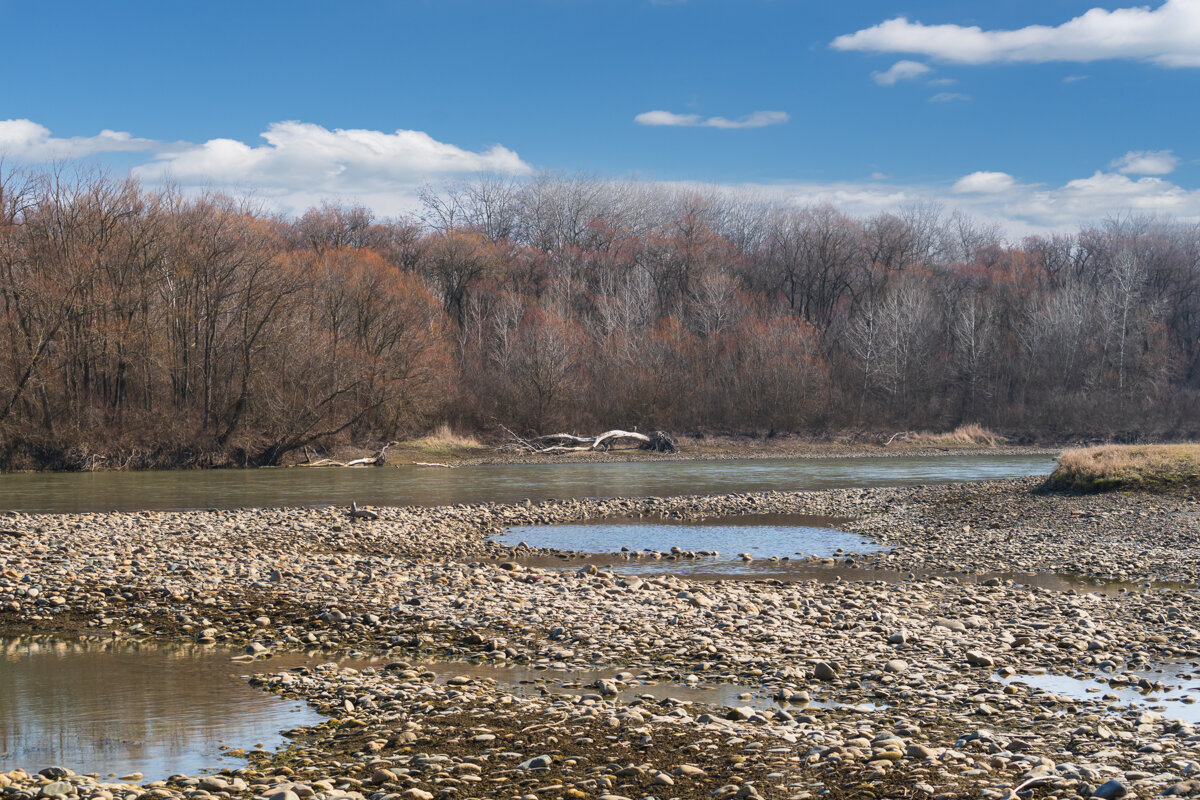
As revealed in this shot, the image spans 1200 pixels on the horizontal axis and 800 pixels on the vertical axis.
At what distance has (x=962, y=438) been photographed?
62.0m

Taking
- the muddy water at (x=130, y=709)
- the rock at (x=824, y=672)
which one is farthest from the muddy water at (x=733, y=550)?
the muddy water at (x=130, y=709)

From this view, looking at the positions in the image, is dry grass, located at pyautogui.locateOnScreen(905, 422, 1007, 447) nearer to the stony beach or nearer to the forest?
the forest

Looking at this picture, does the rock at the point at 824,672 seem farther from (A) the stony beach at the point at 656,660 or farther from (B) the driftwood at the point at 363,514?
(B) the driftwood at the point at 363,514

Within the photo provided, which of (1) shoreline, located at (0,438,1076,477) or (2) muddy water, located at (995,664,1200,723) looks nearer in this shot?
(2) muddy water, located at (995,664,1200,723)

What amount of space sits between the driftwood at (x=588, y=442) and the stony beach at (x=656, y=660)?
1289 inches

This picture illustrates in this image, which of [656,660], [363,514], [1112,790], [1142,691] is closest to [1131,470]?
[1142,691]

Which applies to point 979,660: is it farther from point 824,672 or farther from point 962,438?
point 962,438

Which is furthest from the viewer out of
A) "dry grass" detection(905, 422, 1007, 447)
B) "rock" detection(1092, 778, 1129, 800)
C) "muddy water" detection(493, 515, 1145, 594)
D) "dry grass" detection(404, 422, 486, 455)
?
"dry grass" detection(905, 422, 1007, 447)

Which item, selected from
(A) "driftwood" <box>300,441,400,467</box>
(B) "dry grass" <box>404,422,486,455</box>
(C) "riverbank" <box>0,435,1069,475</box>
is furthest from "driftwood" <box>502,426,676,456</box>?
(A) "driftwood" <box>300,441,400,467</box>

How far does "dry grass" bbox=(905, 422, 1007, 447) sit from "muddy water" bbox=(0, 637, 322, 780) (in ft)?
181

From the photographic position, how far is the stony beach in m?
6.82

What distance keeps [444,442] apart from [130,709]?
→ 43.4 m

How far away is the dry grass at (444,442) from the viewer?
5059 centimetres

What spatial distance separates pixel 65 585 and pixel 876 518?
61.2 ft
